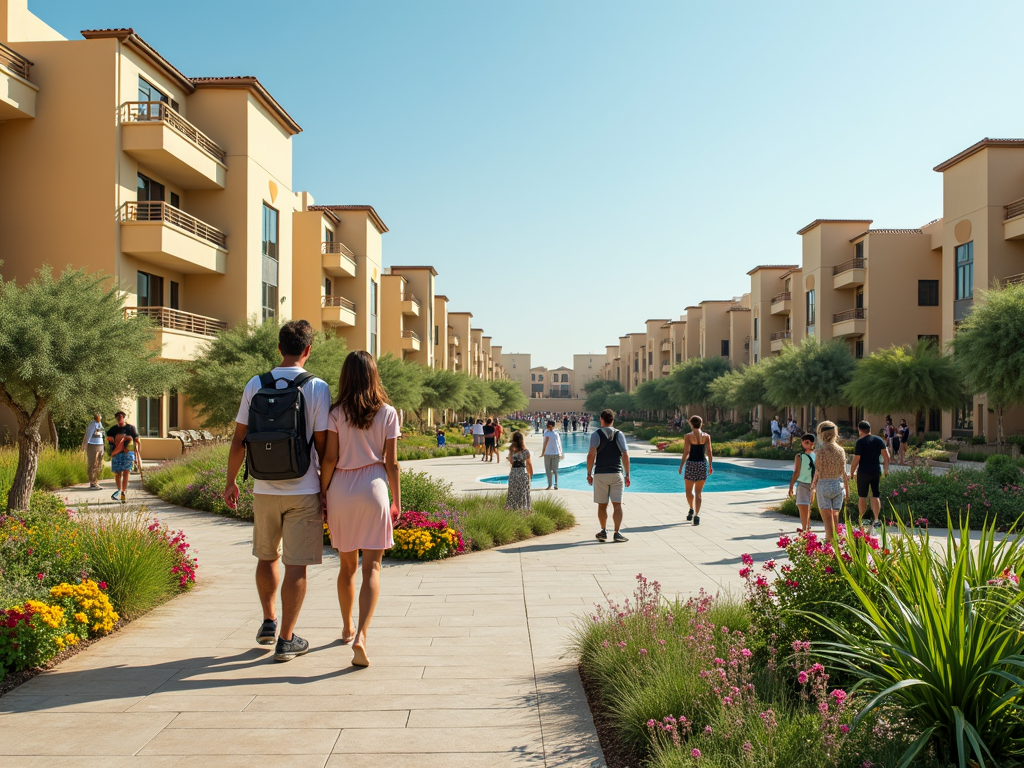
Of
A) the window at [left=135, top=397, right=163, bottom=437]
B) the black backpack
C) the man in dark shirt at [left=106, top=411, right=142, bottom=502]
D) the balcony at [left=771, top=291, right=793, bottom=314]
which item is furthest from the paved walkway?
the balcony at [left=771, top=291, right=793, bottom=314]

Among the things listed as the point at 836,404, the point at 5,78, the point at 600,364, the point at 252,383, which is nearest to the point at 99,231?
the point at 5,78

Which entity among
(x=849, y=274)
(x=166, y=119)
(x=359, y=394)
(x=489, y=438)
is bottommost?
(x=489, y=438)

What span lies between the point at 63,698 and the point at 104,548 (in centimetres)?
228

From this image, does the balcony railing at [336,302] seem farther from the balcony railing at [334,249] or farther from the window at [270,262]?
the window at [270,262]

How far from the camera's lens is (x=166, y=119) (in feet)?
73.1

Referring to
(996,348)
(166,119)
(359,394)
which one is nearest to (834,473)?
(359,394)

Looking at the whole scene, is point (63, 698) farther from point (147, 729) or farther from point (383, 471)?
point (383, 471)

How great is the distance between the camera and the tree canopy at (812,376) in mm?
35188

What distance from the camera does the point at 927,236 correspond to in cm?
3934

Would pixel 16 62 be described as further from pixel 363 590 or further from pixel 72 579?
pixel 363 590

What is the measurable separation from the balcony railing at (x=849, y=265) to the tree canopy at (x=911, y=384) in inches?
487

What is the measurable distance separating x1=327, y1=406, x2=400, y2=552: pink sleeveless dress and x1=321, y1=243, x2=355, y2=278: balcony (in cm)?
3171

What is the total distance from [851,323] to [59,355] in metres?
38.7

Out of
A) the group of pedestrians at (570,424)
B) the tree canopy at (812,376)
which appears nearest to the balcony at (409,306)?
the group of pedestrians at (570,424)
